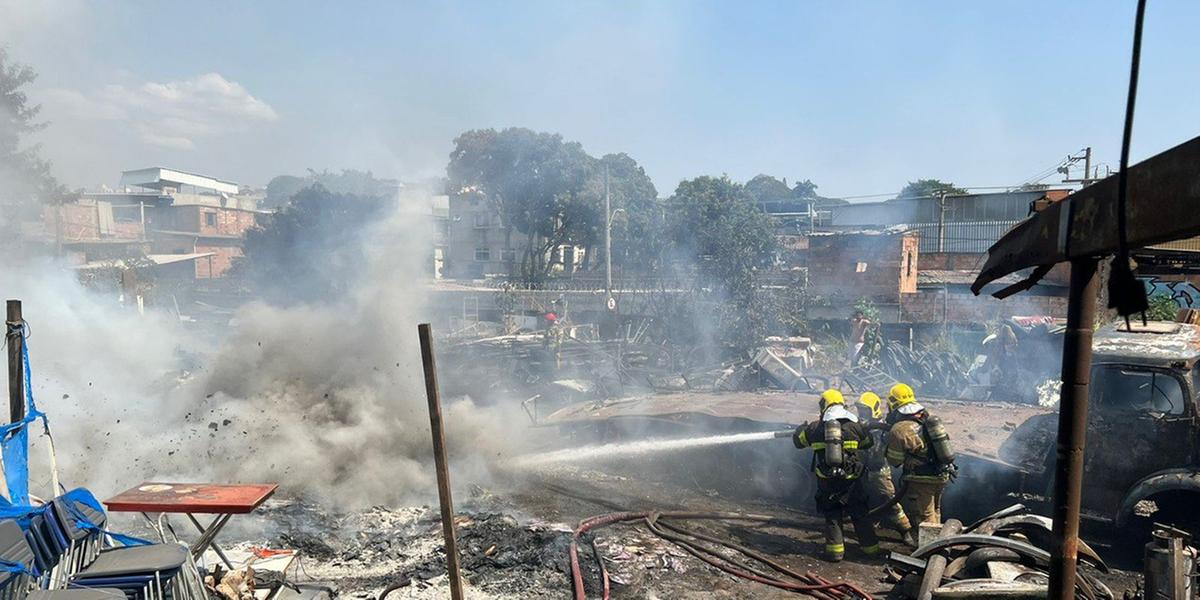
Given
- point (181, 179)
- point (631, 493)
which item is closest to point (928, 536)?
point (631, 493)

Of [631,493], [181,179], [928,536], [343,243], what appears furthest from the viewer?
[181,179]

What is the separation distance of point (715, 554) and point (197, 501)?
454 cm

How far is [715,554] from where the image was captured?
6.57 metres

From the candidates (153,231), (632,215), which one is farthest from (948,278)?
Result: (153,231)

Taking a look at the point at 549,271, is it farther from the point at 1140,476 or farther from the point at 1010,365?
the point at 1140,476

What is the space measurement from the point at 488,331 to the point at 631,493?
13.6 m

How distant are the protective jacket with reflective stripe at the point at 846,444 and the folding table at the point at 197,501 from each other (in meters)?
5.15

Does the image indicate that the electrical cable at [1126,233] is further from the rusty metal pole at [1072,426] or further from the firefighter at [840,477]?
the firefighter at [840,477]

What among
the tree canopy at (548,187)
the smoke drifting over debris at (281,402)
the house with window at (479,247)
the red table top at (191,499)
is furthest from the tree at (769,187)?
the red table top at (191,499)

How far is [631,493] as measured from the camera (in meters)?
8.84

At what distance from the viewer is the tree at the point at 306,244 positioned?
24.6 meters

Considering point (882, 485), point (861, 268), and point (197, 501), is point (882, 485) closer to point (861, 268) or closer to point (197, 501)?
point (197, 501)

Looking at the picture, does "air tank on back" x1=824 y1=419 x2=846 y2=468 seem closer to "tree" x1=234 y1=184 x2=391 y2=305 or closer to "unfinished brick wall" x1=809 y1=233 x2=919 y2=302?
"unfinished brick wall" x1=809 y1=233 x2=919 y2=302

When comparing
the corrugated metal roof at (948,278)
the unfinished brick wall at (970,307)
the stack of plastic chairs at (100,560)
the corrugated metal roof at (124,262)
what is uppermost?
the corrugated metal roof at (124,262)
